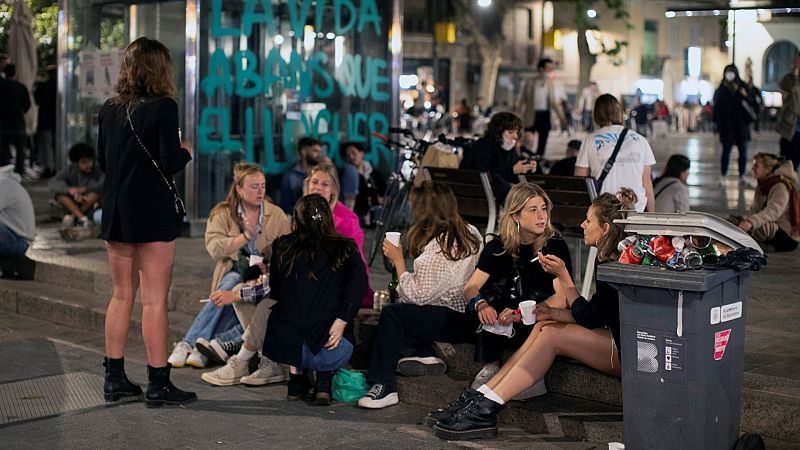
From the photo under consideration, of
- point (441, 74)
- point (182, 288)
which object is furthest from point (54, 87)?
point (441, 74)

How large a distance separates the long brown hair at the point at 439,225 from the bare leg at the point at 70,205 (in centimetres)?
636

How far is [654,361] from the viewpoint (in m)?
5.51

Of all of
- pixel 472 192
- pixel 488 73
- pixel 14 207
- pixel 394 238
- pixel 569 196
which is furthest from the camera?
pixel 488 73

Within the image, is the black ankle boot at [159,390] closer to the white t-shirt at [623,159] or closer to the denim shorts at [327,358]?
the denim shorts at [327,358]

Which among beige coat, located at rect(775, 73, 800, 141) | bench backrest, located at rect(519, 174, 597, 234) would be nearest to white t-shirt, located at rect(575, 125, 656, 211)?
bench backrest, located at rect(519, 174, 597, 234)

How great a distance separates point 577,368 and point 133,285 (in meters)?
2.56

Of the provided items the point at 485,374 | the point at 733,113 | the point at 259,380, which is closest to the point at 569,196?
the point at 485,374

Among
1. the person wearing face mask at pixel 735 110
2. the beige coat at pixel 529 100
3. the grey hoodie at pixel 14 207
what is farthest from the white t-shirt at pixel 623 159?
the person wearing face mask at pixel 735 110

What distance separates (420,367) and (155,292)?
160cm

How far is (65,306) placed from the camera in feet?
32.8

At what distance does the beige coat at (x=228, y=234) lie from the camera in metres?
8.12

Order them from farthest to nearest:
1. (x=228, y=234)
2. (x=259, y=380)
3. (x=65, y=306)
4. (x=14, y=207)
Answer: (x=14, y=207) → (x=65, y=306) → (x=228, y=234) → (x=259, y=380)

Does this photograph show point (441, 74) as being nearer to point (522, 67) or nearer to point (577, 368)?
point (522, 67)

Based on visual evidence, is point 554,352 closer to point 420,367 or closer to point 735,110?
point 420,367
